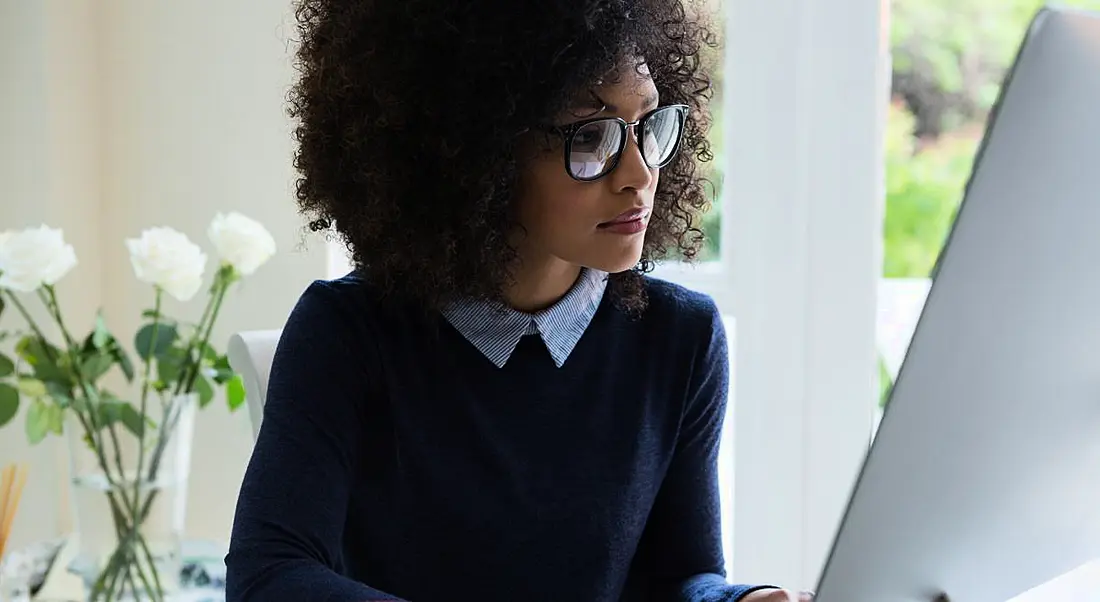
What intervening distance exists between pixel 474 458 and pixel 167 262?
628mm

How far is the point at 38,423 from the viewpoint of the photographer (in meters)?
1.60

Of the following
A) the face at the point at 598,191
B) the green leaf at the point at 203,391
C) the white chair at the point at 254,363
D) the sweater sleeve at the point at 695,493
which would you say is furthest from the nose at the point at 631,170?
the green leaf at the point at 203,391

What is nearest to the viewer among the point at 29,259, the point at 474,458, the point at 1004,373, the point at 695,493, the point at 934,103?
the point at 1004,373

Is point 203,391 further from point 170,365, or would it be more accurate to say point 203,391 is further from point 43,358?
point 43,358

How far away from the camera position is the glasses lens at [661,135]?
41.2 inches

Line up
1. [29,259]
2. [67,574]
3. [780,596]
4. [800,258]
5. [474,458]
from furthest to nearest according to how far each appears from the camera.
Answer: [800,258]
[67,574]
[29,259]
[474,458]
[780,596]

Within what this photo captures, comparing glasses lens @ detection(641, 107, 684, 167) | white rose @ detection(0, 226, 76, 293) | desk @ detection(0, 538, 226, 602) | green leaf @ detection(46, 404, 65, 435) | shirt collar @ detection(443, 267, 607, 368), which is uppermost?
glasses lens @ detection(641, 107, 684, 167)

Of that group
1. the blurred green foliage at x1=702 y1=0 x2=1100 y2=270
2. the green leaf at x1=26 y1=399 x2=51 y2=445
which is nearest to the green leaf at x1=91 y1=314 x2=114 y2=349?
the green leaf at x1=26 y1=399 x2=51 y2=445

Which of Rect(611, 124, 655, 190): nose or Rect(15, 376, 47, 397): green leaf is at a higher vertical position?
Rect(611, 124, 655, 190): nose

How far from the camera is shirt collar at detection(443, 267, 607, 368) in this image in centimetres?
116

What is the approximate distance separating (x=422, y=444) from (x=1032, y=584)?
55cm

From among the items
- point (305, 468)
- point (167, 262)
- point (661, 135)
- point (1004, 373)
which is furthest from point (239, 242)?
point (1004, 373)

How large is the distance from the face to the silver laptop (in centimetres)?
43

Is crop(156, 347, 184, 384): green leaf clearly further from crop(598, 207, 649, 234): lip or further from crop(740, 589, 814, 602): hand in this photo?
crop(740, 589, 814, 602): hand
